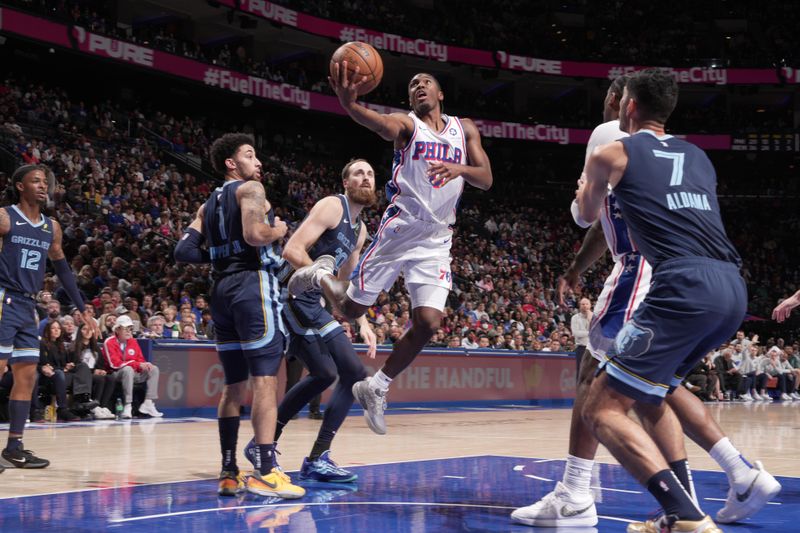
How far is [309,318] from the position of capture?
622 centimetres

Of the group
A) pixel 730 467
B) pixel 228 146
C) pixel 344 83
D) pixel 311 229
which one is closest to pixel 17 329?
pixel 228 146

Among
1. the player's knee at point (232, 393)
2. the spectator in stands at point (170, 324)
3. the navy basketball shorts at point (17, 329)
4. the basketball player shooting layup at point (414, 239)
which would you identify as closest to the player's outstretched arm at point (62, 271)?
the navy basketball shorts at point (17, 329)

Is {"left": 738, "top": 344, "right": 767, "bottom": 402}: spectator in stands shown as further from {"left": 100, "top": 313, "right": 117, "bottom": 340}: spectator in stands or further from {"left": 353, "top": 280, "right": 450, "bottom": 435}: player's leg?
{"left": 353, "top": 280, "right": 450, "bottom": 435}: player's leg

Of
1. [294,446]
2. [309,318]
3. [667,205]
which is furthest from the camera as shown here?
[294,446]

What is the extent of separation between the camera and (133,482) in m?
5.72

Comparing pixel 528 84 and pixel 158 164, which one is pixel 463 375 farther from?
pixel 528 84

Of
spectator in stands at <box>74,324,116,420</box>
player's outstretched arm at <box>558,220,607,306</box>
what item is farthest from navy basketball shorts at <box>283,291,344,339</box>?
spectator in stands at <box>74,324,116,420</box>

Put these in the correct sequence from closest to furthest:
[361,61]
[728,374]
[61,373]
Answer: [361,61] < [61,373] < [728,374]

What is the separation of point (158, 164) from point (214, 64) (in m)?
5.11

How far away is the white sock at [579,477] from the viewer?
4.44m

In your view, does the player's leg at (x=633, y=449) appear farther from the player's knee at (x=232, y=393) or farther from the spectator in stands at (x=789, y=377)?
the spectator in stands at (x=789, y=377)

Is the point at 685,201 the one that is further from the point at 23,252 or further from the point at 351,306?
the point at 23,252

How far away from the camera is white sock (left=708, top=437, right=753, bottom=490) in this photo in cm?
445

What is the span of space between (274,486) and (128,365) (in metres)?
6.67
